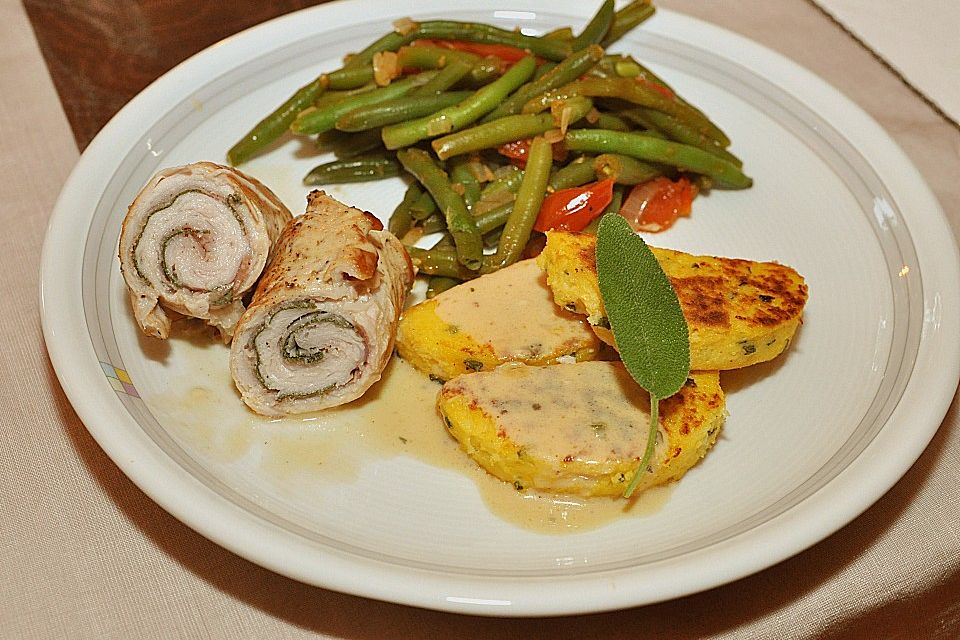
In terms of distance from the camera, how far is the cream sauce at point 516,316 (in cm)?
265

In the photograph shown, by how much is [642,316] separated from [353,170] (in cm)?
147

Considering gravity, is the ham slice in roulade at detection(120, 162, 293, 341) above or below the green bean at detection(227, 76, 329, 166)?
below

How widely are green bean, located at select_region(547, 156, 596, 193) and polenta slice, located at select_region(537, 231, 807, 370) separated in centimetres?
55

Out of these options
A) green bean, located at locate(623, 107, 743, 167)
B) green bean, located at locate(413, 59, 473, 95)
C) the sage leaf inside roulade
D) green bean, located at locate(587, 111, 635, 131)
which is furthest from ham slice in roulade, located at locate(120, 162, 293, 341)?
green bean, located at locate(623, 107, 743, 167)

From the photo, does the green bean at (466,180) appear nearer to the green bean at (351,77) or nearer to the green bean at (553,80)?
the green bean at (553,80)

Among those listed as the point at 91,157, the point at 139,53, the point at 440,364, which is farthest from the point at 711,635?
the point at 139,53

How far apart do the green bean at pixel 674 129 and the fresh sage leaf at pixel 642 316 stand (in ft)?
3.35

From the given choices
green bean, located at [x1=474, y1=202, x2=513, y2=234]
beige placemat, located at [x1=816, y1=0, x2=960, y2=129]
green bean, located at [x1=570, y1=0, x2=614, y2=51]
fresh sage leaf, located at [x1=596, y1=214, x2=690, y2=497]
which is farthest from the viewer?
beige placemat, located at [x1=816, y1=0, x2=960, y2=129]

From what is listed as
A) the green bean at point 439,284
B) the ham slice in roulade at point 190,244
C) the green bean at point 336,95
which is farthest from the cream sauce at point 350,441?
the green bean at point 336,95

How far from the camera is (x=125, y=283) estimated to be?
2648 millimetres

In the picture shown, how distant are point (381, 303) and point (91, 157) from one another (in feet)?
3.96

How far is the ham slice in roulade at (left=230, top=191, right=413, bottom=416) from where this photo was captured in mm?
2443

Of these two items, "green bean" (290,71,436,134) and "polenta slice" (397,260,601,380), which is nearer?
"polenta slice" (397,260,601,380)

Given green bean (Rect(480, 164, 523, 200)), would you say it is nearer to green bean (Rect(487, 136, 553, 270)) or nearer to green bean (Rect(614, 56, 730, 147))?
green bean (Rect(487, 136, 553, 270))
